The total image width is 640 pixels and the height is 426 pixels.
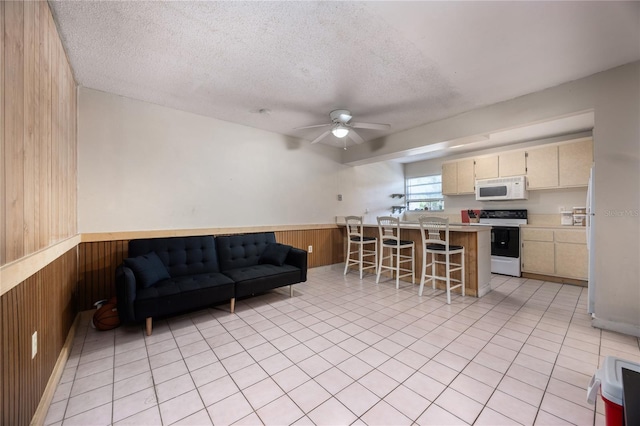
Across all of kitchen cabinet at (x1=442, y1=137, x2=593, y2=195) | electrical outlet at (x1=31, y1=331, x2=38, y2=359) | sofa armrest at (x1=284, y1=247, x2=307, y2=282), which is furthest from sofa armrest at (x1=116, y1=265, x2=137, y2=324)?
kitchen cabinet at (x1=442, y1=137, x2=593, y2=195)

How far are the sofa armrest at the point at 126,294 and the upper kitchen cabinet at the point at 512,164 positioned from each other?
20.1ft

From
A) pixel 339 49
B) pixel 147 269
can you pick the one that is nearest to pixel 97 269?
pixel 147 269

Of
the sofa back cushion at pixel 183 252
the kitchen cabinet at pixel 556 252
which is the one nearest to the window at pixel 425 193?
the kitchen cabinet at pixel 556 252

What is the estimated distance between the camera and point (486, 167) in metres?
5.24

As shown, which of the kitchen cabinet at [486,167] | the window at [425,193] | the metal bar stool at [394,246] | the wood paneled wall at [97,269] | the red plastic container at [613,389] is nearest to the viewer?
the red plastic container at [613,389]

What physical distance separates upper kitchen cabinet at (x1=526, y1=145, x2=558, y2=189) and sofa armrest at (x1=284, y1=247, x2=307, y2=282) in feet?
14.3

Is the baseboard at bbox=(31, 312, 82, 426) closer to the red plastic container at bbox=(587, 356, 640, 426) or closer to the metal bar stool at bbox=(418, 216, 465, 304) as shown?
the red plastic container at bbox=(587, 356, 640, 426)

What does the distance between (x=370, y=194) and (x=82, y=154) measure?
5.22 m

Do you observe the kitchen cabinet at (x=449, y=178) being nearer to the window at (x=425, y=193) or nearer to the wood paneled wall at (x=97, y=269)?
the window at (x=425, y=193)

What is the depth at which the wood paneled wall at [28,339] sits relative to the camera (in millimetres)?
1131

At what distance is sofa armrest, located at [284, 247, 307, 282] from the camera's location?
3.55 m

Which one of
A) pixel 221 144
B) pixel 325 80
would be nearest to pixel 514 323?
pixel 325 80

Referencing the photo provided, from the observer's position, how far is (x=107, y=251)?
3023 mm

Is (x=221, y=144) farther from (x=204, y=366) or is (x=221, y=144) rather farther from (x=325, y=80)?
(x=204, y=366)
